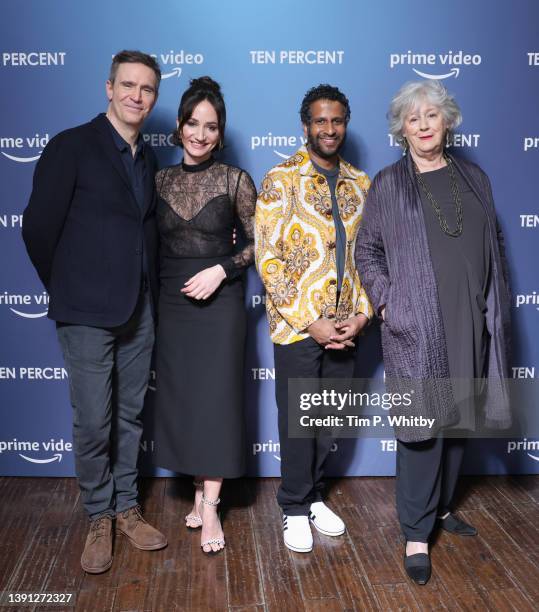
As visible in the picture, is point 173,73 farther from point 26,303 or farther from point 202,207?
point 26,303

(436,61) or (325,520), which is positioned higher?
(436,61)

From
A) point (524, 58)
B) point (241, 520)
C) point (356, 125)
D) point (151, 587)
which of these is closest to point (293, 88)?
point (356, 125)

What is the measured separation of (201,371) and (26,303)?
3.37 feet

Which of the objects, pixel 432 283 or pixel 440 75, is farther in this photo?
pixel 440 75

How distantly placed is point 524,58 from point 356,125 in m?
0.77

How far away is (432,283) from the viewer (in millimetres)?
2230

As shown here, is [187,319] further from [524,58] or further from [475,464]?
[524,58]

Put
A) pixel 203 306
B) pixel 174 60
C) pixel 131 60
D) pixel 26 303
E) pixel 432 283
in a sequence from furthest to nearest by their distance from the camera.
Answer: pixel 26 303 → pixel 174 60 → pixel 203 306 → pixel 131 60 → pixel 432 283

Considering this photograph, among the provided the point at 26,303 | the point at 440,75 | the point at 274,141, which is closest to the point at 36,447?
the point at 26,303

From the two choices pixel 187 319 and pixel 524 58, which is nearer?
pixel 187 319

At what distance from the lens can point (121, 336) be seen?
2475mm

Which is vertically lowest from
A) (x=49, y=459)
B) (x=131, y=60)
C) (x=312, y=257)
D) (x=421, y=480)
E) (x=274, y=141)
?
(x=49, y=459)

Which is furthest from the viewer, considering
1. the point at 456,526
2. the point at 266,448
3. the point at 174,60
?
the point at 266,448

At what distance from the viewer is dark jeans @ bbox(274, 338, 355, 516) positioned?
8.12 ft
